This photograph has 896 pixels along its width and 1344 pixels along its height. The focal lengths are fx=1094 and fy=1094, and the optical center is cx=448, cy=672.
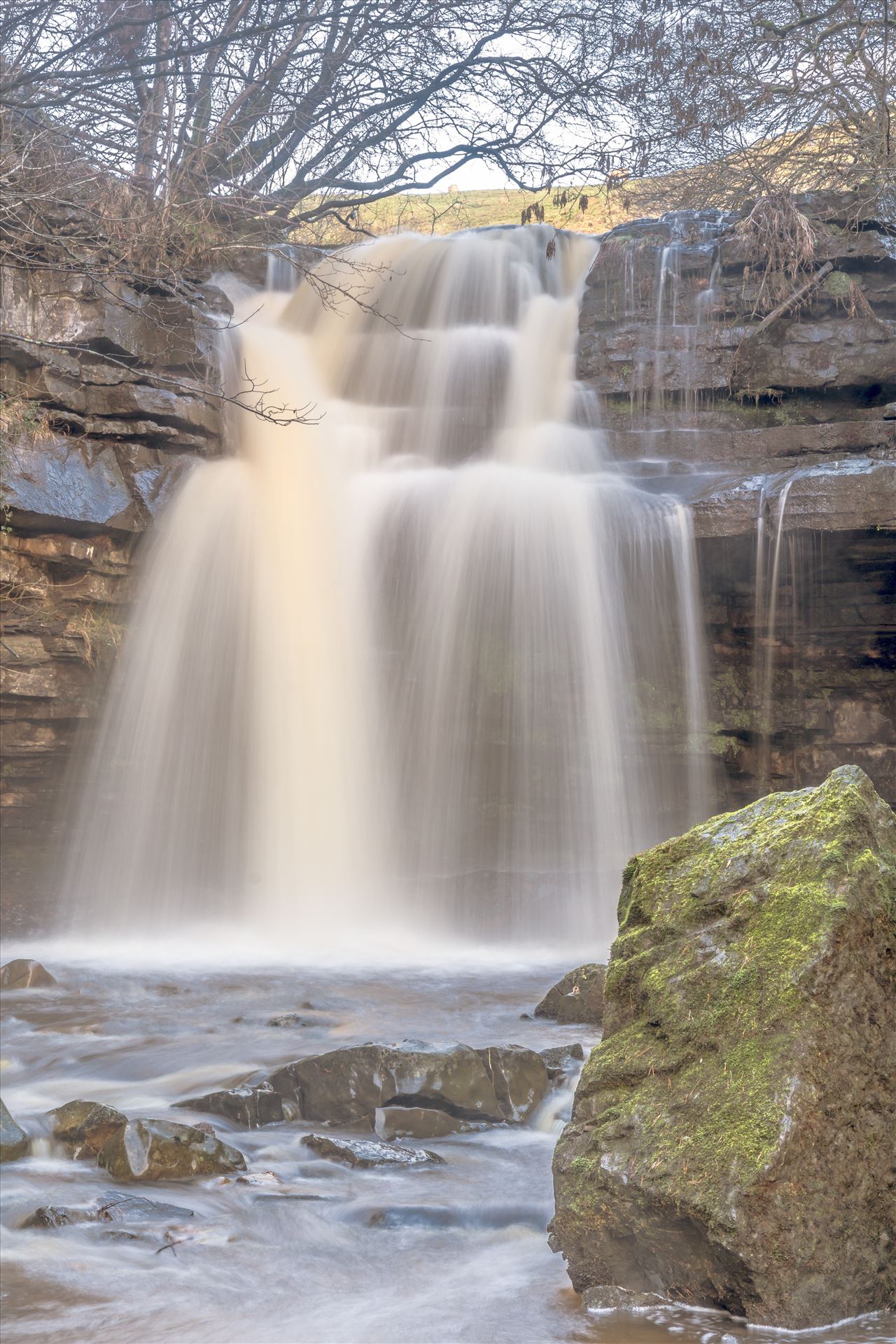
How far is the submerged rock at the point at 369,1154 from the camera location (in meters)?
3.97

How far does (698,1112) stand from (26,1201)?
2.41 metres

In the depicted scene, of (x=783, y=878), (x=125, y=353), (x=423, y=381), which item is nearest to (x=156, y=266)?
(x=125, y=353)

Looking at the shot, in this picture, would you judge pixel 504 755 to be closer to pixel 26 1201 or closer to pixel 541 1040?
pixel 541 1040

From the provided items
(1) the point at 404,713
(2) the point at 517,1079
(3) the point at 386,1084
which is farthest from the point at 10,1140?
(1) the point at 404,713

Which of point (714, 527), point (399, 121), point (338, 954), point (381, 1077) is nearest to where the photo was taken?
point (381, 1077)

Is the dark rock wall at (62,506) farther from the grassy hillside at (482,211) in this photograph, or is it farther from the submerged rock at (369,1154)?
the submerged rock at (369,1154)

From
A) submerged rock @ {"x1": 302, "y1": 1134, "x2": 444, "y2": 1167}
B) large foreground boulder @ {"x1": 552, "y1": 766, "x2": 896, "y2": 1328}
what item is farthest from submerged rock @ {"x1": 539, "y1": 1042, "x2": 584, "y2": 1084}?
large foreground boulder @ {"x1": 552, "y1": 766, "x2": 896, "y2": 1328}

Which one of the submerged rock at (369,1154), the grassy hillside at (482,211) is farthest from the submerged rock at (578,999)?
the grassy hillside at (482,211)

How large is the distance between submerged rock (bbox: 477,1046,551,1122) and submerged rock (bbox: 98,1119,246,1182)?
105 centimetres

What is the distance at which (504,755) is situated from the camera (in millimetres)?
9586

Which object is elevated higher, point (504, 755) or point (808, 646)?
point (808, 646)

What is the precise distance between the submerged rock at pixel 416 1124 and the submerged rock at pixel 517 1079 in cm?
18

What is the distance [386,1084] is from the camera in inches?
→ 170

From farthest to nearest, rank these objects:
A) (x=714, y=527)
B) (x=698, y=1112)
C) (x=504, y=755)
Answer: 1. (x=504, y=755)
2. (x=714, y=527)
3. (x=698, y=1112)
